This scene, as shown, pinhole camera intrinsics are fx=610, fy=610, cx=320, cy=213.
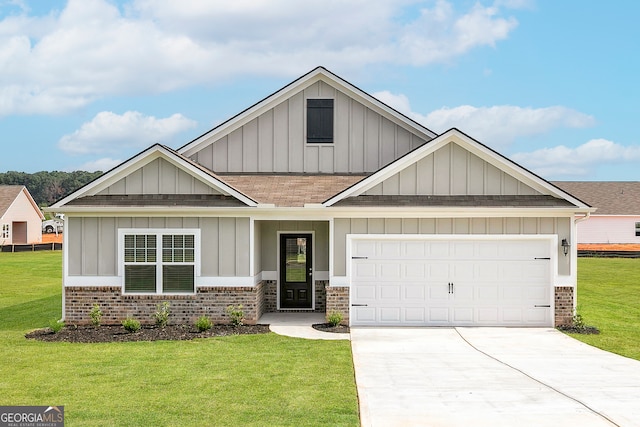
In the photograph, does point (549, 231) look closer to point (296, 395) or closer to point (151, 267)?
point (296, 395)

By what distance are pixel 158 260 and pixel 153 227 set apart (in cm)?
83

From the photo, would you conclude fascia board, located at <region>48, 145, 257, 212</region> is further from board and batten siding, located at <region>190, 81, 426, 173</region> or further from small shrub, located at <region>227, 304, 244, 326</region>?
board and batten siding, located at <region>190, 81, 426, 173</region>

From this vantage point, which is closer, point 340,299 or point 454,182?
point 340,299

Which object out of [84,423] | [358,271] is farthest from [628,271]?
[84,423]

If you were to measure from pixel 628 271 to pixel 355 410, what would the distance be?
87.8 ft

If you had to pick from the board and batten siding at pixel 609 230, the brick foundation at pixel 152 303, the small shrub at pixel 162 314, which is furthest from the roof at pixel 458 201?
the board and batten siding at pixel 609 230

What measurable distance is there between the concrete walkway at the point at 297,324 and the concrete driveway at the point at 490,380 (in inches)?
28.1

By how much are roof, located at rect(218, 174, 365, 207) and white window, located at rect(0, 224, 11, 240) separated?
131 feet

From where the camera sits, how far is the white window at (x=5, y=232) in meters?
50.7

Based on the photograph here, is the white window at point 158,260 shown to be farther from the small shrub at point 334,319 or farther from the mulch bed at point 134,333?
the small shrub at point 334,319

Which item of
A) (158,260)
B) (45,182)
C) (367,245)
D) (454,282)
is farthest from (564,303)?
(45,182)

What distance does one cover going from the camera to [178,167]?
603 inches

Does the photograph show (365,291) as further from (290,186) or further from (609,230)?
(609,230)

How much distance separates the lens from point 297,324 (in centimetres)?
1525
